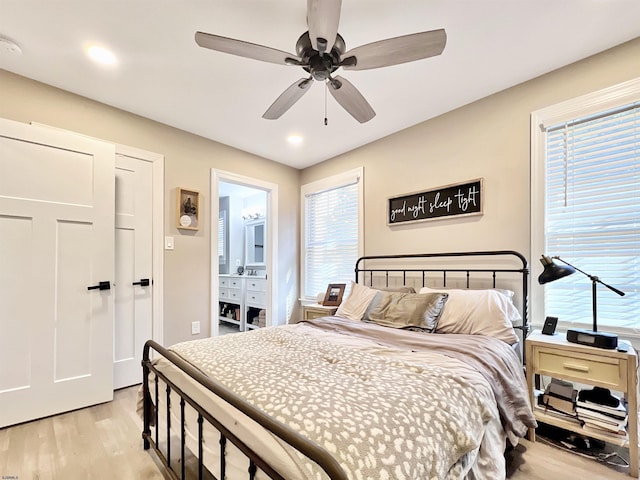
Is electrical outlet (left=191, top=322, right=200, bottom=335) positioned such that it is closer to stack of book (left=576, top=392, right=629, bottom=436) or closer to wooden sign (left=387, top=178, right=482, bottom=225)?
wooden sign (left=387, top=178, right=482, bottom=225)

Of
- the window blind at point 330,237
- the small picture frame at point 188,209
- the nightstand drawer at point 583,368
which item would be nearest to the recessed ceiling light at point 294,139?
the window blind at point 330,237

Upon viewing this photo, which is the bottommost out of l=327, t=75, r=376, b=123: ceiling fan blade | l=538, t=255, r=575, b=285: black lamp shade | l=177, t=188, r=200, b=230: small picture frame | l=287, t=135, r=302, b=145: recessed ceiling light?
l=538, t=255, r=575, b=285: black lamp shade

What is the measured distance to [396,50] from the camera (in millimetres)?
1568

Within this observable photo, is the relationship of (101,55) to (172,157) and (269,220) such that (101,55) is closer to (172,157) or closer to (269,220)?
(172,157)

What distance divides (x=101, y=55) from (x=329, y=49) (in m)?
1.65

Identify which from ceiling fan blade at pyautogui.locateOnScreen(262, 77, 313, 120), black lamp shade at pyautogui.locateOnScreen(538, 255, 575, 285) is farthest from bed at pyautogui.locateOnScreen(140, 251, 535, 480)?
ceiling fan blade at pyautogui.locateOnScreen(262, 77, 313, 120)

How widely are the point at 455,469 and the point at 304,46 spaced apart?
204 cm

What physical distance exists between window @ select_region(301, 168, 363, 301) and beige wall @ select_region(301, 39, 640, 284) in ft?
0.98

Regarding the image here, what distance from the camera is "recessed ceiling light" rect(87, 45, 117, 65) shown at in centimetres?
205

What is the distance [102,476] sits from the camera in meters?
1.60

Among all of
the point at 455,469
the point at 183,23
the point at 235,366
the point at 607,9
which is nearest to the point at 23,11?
the point at 183,23

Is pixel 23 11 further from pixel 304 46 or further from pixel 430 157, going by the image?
pixel 430 157

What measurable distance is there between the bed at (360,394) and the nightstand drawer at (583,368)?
0.67ft

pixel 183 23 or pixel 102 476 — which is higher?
pixel 183 23
